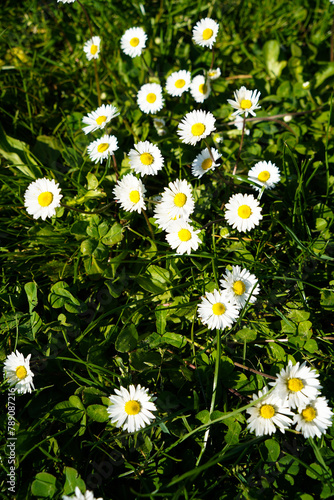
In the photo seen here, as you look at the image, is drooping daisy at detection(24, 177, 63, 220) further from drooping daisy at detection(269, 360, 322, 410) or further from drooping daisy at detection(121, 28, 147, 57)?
drooping daisy at detection(269, 360, 322, 410)

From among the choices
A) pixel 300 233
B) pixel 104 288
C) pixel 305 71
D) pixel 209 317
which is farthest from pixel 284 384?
pixel 305 71

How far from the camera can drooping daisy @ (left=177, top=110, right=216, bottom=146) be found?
193cm

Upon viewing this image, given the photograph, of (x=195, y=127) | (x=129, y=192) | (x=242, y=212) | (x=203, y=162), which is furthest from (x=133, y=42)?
(x=242, y=212)

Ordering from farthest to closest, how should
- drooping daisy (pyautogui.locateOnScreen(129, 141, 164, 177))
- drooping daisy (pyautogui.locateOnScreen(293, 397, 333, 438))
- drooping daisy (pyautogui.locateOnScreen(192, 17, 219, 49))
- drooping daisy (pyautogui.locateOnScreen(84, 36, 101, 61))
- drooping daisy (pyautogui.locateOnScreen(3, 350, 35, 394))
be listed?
drooping daisy (pyautogui.locateOnScreen(84, 36, 101, 61)) < drooping daisy (pyautogui.locateOnScreen(192, 17, 219, 49)) < drooping daisy (pyautogui.locateOnScreen(129, 141, 164, 177)) < drooping daisy (pyautogui.locateOnScreen(3, 350, 35, 394)) < drooping daisy (pyautogui.locateOnScreen(293, 397, 333, 438))

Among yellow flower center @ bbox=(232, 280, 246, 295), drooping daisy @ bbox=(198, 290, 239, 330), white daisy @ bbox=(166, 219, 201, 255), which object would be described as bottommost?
drooping daisy @ bbox=(198, 290, 239, 330)

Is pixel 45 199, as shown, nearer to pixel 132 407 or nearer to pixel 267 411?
pixel 132 407

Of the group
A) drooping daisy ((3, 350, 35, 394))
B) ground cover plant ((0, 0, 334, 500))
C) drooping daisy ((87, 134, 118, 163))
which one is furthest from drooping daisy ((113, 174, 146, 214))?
drooping daisy ((3, 350, 35, 394))

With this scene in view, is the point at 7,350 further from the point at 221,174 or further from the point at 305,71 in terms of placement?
the point at 305,71

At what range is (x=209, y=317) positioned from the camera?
1.68 meters

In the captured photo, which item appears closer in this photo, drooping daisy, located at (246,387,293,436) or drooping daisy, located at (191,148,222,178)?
drooping daisy, located at (246,387,293,436)

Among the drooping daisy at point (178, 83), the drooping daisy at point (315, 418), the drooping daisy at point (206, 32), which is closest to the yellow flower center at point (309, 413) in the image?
the drooping daisy at point (315, 418)

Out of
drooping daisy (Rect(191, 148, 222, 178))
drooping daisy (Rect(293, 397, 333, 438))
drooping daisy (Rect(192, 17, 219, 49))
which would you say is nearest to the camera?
drooping daisy (Rect(293, 397, 333, 438))

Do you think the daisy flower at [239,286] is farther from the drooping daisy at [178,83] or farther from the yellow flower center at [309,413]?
the drooping daisy at [178,83]

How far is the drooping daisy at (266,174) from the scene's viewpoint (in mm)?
1927
